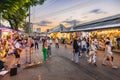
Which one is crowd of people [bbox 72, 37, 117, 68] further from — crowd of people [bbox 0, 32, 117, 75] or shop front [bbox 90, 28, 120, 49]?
shop front [bbox 90, 28, 120, 49]

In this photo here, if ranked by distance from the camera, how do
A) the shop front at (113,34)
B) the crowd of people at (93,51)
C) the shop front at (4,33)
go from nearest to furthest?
the crowd of people at (93,51) → the shop front at (4,33) → the shop front at (113,34)

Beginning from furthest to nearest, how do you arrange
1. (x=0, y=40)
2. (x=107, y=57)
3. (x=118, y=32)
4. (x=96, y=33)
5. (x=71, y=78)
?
(x=96, y=33) → (x=118, y=32) → (x=0, y=40) → (x=107, y=57) → (x=71, y=78)

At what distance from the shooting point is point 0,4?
1594 cm

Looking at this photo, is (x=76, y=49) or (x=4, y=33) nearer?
(x=76, y=49)

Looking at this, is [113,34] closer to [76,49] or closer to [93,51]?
[76,49]

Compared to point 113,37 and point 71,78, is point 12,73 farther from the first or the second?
point 113,37

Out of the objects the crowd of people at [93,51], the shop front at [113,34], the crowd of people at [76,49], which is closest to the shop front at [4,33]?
the crowd of people at [76,49]

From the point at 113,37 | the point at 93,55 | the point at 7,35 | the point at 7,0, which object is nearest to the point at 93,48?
the point at 93,55

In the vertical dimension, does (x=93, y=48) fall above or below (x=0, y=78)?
above

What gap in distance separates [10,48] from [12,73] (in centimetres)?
1351

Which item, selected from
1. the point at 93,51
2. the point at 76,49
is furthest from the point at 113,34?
the point at 93,51

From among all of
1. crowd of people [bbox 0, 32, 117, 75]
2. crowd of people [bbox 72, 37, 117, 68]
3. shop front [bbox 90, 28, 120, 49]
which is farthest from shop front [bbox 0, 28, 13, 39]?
shop front [bbox 90, 28, 120, 49]

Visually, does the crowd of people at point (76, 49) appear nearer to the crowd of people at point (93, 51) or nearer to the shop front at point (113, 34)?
the crowd of people at point (93, 51)

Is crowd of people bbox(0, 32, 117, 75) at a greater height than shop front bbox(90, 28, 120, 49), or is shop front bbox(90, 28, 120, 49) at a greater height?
shop front bbox(90, 28, 120, 49)
